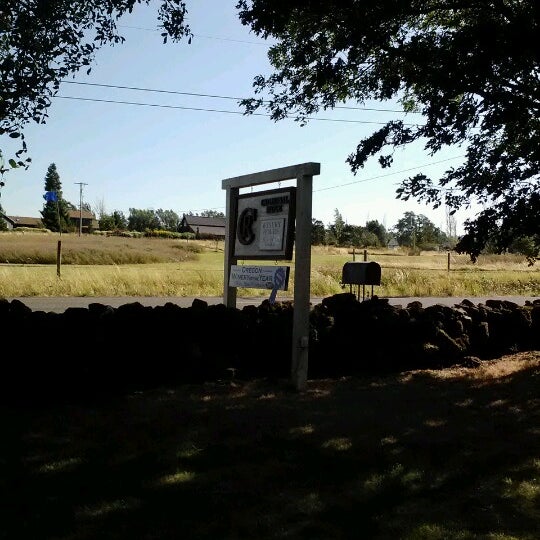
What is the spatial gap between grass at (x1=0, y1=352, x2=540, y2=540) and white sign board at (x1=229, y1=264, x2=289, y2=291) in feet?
3.99

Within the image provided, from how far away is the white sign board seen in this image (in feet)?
24.1

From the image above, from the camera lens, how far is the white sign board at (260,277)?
7.34m

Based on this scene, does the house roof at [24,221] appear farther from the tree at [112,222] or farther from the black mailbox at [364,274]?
the black mailbox at [364,274]

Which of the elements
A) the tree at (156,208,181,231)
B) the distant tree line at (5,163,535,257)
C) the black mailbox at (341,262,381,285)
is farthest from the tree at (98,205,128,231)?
the black mailbox at (341,262,381,285)

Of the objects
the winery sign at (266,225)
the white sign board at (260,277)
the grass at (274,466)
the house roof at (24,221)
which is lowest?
the grass at (274,466)

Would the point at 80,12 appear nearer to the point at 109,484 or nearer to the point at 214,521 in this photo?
the point at 109,484

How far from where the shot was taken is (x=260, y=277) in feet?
25.2

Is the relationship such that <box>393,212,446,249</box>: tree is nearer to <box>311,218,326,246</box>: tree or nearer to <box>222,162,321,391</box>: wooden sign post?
<box>311,218,326,246</box>: tree

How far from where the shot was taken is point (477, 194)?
7.66 m

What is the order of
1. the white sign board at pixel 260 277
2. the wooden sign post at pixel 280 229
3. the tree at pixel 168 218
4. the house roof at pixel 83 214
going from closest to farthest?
1. the wooden sign post at pixel 280 229
2. the white sign board at pixel 260 277
3. the house roof at pixel 83 214
4. the tree at pixel 168 218

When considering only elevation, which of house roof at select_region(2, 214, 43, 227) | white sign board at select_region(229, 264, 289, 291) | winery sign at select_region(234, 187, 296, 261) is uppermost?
house roof at select_region(2, 214, 43, 227)

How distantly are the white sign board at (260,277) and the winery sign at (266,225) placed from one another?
147mm

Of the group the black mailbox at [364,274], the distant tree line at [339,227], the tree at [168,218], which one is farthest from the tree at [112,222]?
the black mailbox at [364,274]

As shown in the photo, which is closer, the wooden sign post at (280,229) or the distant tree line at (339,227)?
the wooden sign post at (280,229)
